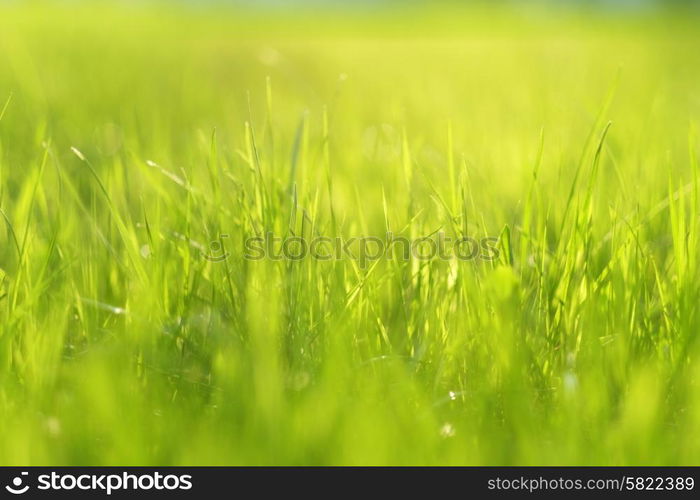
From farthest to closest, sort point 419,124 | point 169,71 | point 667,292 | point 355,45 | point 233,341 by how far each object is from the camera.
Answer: point 355,45
point 169,71
point 419,124
point 667,292
point 233,341

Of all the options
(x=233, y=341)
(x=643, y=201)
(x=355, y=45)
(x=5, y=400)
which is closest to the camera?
(x=5, y=400)

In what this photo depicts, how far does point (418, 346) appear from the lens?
1.17 meters

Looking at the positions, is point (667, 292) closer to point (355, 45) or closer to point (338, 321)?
point (338, 321)

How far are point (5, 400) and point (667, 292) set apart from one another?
0.97m

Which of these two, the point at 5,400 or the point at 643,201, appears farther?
the point at 643,201

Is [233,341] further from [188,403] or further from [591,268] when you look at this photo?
[591,268]

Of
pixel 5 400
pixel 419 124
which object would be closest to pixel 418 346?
pixel 5 400

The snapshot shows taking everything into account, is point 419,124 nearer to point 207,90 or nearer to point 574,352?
point 207,90

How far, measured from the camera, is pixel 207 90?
3.56m

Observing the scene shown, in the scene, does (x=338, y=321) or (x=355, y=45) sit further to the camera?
(x=355, y=45)

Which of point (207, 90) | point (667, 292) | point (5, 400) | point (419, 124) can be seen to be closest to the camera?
point (5, 400)

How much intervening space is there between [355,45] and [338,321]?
20.0ft

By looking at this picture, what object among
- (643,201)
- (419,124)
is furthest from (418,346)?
(419,124)
